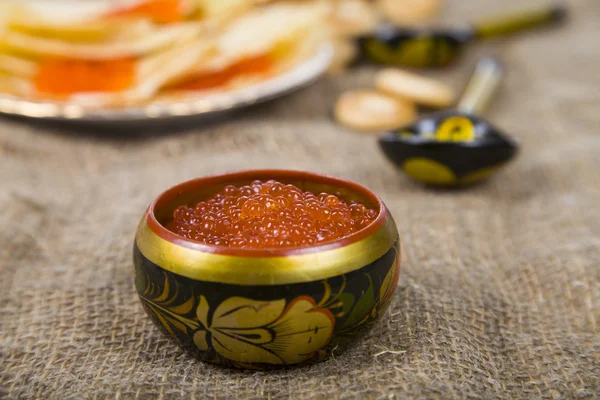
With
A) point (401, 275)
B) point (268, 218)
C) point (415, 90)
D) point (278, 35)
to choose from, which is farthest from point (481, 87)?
point (268, 218)

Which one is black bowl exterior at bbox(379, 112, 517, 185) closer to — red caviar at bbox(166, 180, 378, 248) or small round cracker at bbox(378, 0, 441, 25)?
red caviar at bbox(166, 180, 378, 248)

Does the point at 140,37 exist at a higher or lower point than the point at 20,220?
higher

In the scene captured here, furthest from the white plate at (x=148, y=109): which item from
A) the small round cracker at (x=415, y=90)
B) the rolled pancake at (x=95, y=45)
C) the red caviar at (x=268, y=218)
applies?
the red caviar at (x=268, y=218)

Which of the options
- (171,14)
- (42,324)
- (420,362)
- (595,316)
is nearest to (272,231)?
(420,362)

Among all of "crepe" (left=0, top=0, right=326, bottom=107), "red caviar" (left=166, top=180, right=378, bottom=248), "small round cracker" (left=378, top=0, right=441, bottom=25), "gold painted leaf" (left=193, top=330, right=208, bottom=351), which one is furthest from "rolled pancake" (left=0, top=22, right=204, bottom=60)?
"gold painted leaf" (left=193, top=330, right=208, bottom=351)

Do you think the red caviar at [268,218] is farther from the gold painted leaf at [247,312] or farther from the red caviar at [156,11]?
the red caviar at [156,11]

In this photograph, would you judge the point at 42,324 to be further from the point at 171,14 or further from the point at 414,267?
the point at 171,14

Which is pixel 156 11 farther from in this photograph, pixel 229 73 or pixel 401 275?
pixel 401 275
